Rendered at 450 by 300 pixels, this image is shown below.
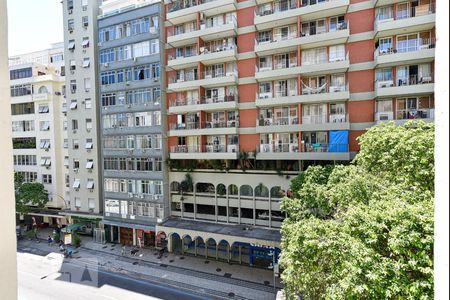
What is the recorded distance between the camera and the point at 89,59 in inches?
1222

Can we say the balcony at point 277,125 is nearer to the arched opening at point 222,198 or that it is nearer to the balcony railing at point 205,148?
the balcony railing at point 205,148

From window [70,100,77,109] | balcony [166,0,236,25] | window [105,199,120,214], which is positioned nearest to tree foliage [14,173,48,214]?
window [105,199,120,214]

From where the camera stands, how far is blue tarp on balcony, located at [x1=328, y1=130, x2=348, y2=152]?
21016 millimetres

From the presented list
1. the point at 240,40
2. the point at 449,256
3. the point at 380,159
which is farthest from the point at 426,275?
the point at 240,40

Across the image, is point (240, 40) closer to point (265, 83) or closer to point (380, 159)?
point (265, 83)

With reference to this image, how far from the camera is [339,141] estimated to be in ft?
69.4

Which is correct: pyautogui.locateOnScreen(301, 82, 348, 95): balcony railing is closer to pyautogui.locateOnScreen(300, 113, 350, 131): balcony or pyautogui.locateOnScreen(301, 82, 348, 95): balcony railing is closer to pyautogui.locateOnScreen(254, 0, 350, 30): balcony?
pyautogui.locateOnScreen(300, 113, 350, 131): balcony

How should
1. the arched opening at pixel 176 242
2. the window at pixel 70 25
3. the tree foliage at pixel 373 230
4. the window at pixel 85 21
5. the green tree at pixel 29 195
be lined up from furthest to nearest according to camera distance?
the window at pixel 70 25 → the window at pixel 85 21 → the green tree at pixel 29 195 → the arched opening at pixel 176 242 → the tree foliage at pixel 373 230

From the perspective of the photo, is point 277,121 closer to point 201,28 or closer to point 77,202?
point 201,28

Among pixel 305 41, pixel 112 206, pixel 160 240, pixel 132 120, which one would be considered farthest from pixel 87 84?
pixel 305 41

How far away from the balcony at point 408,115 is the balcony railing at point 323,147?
10.9 ft

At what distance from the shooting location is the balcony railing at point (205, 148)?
25.2 metres

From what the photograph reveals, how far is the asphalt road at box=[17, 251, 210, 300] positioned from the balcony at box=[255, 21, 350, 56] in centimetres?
2099

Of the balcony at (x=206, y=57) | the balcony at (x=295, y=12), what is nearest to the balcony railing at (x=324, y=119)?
the balcony at (x=295, y=12)
